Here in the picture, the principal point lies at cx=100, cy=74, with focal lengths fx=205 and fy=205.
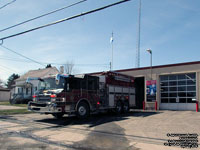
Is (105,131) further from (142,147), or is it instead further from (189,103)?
(189,103)

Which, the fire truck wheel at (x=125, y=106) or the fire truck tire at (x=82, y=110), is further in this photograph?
the fire truck wheel at (x=125, y=106)

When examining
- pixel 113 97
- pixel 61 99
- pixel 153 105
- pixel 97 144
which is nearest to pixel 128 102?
pixel 113 97

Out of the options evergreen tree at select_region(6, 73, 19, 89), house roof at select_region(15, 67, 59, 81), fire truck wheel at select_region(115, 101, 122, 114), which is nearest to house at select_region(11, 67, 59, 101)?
house roof at select_region(15, 67, 59, 81)

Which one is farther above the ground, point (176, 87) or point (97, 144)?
point (176, 87)

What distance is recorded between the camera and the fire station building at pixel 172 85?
18.3 meters

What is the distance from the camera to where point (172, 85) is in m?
19.8

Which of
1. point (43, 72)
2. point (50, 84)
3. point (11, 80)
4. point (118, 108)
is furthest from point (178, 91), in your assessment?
point (11, 80)

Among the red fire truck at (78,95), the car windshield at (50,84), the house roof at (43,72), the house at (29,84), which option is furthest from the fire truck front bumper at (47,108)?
the house roof at (43,72)

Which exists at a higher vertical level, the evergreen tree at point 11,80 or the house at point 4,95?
the evergreen tree at point 11,80

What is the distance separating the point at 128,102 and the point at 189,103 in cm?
586

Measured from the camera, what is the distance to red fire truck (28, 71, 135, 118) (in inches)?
444

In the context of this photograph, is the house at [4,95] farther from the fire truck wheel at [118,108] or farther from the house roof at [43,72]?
the fire truck wheel at [118,108]

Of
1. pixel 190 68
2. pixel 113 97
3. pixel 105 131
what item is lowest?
pixel 105 131

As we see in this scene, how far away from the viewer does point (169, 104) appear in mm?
19750
